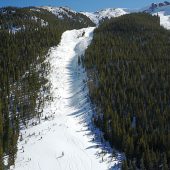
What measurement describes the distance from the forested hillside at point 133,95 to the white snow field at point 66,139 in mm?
2038

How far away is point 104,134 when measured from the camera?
2068 inches

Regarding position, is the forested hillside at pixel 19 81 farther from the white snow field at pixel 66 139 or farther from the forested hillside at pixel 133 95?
the forested hillside at pixel 133 95

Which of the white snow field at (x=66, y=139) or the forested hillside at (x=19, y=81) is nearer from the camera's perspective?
the white snow field at (x=66, y=139)

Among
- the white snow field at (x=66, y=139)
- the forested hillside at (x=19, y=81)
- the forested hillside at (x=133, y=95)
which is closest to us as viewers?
the white snow field at (x=66, y=139)

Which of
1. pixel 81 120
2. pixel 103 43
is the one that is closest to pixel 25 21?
pixel 103 43

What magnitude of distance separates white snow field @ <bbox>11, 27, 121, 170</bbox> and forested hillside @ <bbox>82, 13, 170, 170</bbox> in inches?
80.2

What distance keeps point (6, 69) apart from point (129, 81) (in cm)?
2808

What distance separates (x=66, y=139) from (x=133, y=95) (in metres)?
20.0

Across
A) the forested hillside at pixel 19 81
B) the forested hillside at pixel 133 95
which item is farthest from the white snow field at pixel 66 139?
the forested hillside at pixel 133 95

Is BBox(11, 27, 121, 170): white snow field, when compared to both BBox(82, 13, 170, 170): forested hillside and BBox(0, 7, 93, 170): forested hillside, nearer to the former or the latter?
BBox(0, 7, 93, 170): forested hillside

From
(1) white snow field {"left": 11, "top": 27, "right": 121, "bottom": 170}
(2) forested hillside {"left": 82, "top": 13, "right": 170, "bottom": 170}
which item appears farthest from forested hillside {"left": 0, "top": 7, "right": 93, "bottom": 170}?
(2) forested hillside {"left": 82, "top": 13, "right": 170, "bottom": 170}

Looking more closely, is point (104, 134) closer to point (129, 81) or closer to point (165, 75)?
point (129, 81)

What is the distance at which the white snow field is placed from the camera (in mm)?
43938

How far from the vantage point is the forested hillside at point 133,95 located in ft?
160
